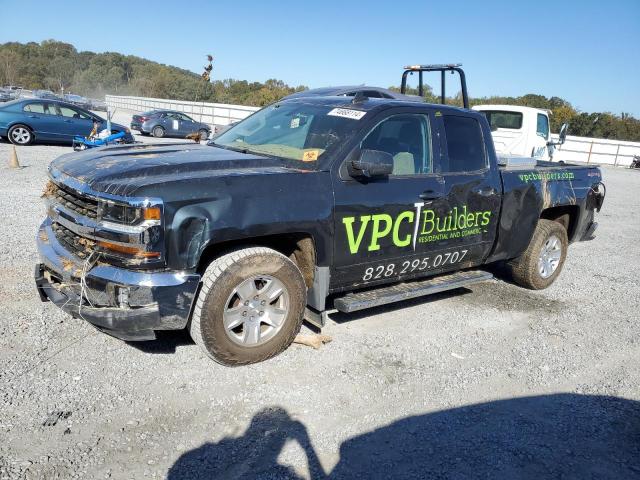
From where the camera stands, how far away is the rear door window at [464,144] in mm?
4727

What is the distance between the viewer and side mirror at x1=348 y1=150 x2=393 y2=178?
383 centimetres

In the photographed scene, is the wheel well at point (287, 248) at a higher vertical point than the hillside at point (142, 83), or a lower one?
lower

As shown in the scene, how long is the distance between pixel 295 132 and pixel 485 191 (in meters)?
1.89

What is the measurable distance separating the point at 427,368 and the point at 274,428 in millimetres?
1435

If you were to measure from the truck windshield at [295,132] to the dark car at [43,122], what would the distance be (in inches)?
440

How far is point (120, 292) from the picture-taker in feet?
10.5

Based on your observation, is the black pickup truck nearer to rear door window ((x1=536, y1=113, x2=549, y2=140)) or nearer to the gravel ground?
the gravel ground

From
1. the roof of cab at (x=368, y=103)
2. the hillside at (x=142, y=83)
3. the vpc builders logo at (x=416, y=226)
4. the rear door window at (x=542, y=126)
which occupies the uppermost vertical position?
the hillside at (x=142, y=83)

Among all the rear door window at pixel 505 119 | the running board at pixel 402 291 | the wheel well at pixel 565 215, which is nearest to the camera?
the running board at pixel 402 291

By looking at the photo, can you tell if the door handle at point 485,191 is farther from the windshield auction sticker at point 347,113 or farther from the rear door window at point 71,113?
the rear door window at point 71,113

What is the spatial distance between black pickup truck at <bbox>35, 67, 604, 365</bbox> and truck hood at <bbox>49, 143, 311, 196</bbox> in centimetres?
2

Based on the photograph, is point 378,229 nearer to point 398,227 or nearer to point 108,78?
point 398,227

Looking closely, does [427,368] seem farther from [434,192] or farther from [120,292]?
[120,292]

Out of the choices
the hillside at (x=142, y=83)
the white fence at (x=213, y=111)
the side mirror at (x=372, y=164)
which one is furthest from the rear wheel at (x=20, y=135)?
the hillside at (x=142, y=83)
